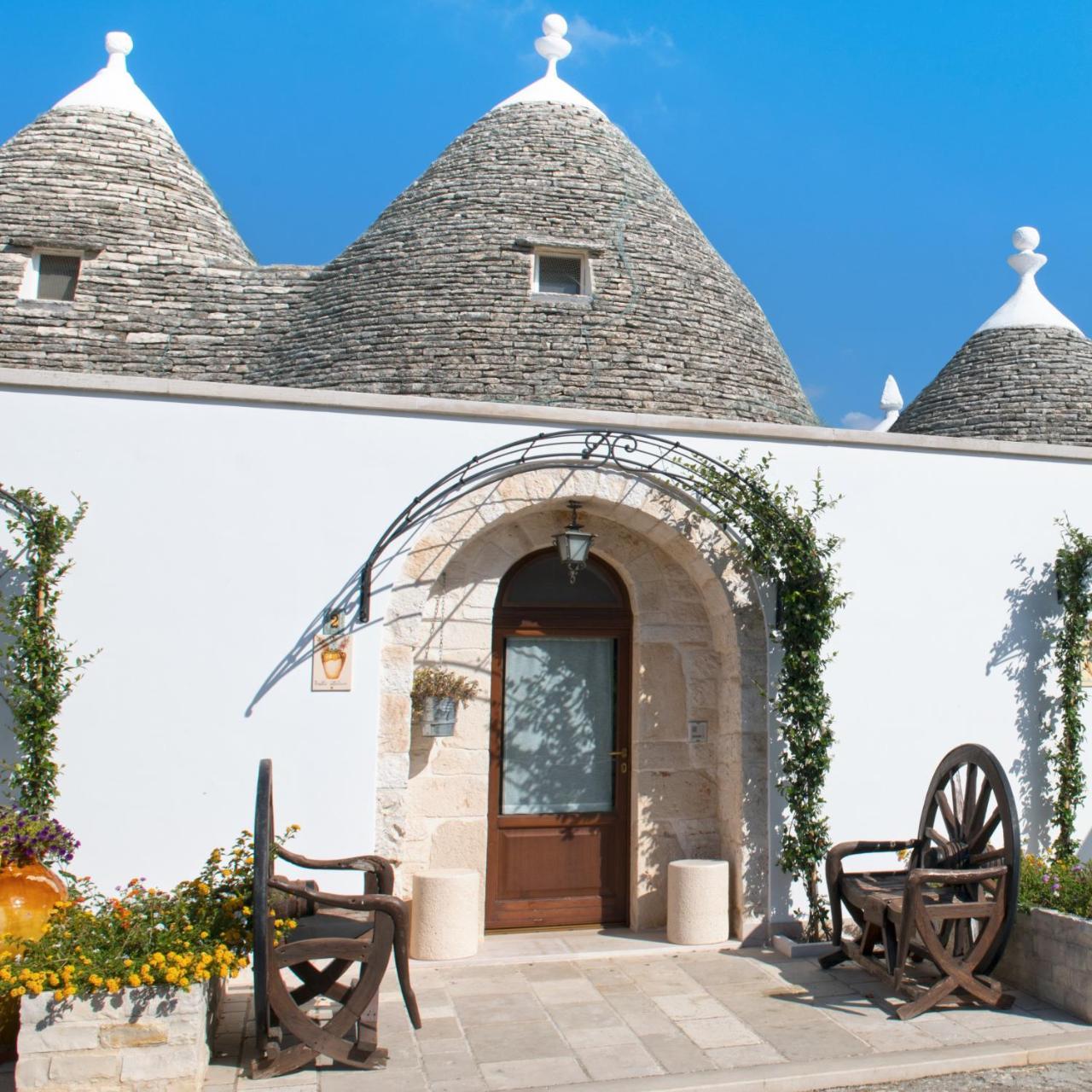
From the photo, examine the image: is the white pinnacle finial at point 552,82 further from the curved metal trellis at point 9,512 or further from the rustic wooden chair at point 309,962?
the rustic wooden chair at point 309,962

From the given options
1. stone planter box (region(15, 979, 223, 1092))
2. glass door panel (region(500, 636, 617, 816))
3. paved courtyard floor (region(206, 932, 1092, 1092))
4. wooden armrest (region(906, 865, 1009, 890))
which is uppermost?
glass door panel (region(500, 636, 617, 816))

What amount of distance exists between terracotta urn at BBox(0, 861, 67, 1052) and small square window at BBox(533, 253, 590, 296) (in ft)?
20.1

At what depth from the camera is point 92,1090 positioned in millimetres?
3791

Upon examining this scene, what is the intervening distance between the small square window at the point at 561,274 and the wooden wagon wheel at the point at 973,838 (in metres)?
5.23

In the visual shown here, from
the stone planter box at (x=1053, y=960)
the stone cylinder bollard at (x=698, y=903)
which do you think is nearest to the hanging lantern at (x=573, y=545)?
the stone cylinder bollard at (x=698, y=903)

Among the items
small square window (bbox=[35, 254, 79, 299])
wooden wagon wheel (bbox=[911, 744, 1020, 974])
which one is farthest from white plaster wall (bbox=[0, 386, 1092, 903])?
small square window (bbox=[35, 254, 79, 299])

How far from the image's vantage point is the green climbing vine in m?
6.45

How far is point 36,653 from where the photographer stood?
5.21m

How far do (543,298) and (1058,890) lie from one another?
5.85 m

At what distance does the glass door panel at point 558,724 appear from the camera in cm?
646

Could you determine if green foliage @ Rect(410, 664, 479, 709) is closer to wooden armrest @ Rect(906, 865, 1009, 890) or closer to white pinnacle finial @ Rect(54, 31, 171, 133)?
wooden armrest @ Rect(906, 865, 1009, 890)

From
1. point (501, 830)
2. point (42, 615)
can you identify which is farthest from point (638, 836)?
point (42, 615)

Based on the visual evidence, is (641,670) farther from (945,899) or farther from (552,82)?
(552,82)

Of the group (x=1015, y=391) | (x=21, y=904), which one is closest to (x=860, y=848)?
(x=21, y=904)
